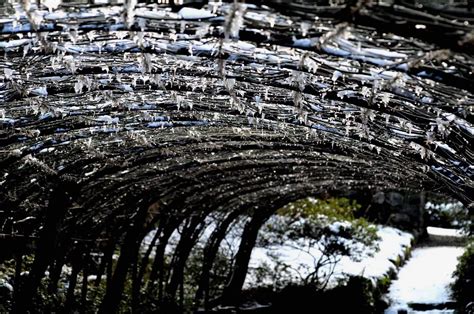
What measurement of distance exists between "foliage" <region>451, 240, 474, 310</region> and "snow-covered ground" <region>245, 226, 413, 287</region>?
1643mm

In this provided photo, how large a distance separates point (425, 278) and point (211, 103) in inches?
499

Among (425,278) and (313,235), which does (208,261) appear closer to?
(313,235)

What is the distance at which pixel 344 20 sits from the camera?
2.42 metres

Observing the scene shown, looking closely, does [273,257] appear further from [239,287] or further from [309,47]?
[309,47]

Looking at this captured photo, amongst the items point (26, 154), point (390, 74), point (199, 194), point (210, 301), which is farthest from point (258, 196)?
point (390, 74)

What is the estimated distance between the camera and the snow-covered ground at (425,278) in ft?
43.8

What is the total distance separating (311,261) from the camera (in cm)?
1446

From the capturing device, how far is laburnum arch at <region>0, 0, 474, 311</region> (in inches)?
110

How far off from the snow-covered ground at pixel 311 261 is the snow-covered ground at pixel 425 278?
526mm

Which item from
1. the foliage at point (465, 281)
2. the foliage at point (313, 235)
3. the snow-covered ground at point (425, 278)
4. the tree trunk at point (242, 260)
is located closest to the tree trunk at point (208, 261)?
the tree trunk at point (242, 260)

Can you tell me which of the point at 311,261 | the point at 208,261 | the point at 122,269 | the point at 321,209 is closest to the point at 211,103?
the point at 122,269

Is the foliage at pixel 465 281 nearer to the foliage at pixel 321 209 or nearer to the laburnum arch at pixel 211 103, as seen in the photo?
the foliage at pixel 321 209

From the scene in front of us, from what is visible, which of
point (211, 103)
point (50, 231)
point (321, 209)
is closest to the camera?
point (211, 103)

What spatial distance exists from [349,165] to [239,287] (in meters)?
4.99
